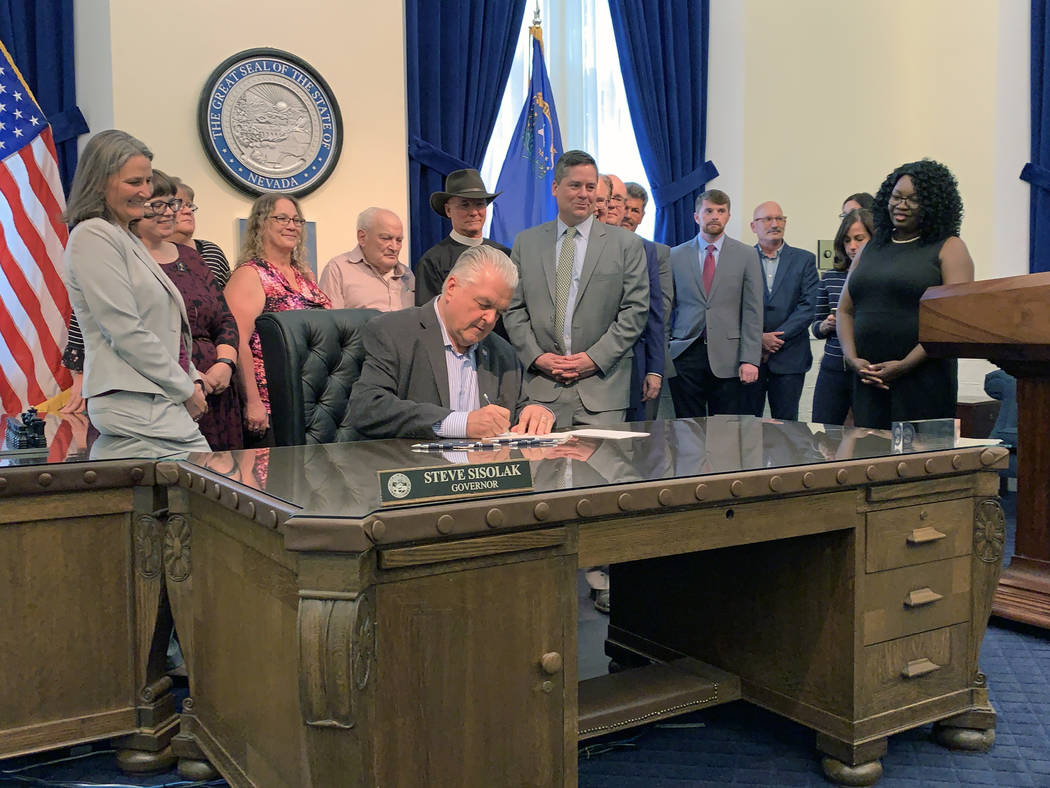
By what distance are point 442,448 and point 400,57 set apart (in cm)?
345

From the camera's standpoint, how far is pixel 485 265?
8.02 ft

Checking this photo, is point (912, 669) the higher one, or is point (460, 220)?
point (460, 220)

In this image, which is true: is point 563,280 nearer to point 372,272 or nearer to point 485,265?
point 372,272

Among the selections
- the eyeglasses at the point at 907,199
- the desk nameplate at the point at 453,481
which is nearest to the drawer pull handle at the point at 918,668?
the desk nameplate at the point at 453,481

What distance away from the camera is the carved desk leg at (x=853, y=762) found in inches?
83.7

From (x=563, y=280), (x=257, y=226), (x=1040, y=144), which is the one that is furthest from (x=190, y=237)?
(x=1040, y=144)

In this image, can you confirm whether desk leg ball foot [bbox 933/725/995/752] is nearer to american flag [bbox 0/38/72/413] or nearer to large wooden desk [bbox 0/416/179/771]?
large wooden desk [bbox 0/416/179/771]

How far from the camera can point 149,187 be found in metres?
2.37

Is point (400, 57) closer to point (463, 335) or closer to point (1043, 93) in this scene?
point (463, 335)

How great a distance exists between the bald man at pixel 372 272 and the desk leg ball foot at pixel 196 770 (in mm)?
2101

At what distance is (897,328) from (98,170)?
2.49 m

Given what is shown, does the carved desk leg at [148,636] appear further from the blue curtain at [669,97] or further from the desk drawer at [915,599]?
the blue curtain at [669,97]

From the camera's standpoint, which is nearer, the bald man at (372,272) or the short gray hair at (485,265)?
the short gray hair at (485,265)

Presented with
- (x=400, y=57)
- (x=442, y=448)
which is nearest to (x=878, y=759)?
(x=442, y=448)
